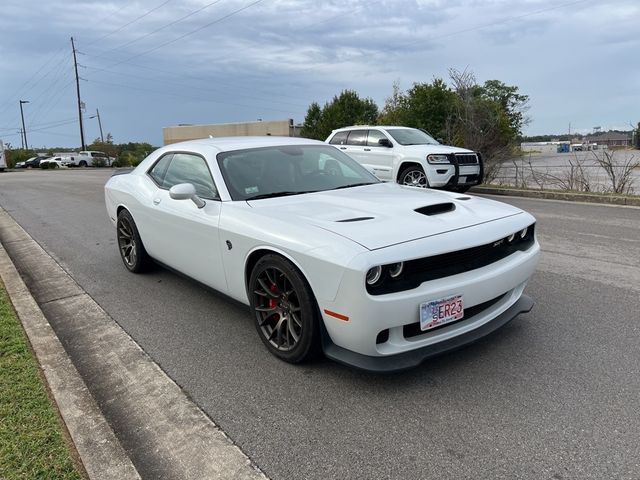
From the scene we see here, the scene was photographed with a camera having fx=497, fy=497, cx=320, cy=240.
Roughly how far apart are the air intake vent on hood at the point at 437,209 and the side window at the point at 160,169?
2.75m

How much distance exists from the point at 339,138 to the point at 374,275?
10359mm

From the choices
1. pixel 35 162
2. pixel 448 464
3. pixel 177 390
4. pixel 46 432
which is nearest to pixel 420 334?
pixel 448 464

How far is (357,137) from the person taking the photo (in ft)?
40.1

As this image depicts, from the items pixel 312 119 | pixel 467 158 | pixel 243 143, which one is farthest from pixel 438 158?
pixel 312 119

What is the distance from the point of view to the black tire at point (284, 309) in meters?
2.97

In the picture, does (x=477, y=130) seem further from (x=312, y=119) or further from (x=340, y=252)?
(x=312, y=119)

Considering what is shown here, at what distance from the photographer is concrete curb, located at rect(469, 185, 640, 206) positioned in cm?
1015

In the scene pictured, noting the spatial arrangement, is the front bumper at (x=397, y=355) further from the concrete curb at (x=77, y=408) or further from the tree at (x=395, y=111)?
the tree at (x=395, y=111)

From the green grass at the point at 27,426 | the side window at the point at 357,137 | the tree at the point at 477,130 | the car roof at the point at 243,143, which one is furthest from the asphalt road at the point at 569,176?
the green grass at the point at 27,426

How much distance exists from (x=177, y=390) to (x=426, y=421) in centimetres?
151

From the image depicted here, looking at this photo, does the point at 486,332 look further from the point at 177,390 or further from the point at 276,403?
the point at 177,390

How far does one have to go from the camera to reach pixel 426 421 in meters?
2.64

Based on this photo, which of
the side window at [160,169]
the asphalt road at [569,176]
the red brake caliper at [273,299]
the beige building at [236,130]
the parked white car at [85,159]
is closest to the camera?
the red brake caliper at [273,299]

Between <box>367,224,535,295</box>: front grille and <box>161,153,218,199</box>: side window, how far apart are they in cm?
176
